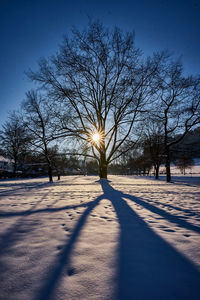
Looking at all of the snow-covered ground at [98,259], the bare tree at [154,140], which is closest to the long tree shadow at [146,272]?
the snow-covered ground at [98,259]

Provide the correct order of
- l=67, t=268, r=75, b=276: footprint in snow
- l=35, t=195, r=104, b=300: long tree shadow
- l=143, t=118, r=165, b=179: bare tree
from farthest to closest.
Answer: l=143, t=118, r=165, b=179: bare tree → l=67, t=268, r=75, b=276: footprint in snow → l=35, t=195, r=104, b=300: long tree shadow

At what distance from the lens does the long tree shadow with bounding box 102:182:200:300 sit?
106 centimetres

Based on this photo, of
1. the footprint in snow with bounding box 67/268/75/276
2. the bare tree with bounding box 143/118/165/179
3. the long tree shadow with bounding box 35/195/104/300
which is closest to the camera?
the long tree shadow with bounding box 35/195/104/300

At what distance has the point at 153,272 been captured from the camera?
1.29 metres

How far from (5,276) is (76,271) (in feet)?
1.99

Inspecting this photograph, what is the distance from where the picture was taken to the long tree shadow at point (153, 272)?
106cm

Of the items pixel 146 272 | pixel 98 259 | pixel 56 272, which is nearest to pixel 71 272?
pixel 56 272

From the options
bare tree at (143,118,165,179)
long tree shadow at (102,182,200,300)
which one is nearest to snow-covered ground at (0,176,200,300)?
long tree shadow at (102,182,200,300)

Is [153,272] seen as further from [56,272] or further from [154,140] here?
[154,140]

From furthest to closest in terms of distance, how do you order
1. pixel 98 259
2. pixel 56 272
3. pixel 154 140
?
pixel 154 140
pixel 98 259
pixel 56 272

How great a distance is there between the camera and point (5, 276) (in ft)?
3.96

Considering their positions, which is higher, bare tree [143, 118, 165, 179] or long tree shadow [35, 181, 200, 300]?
bare tree [143, 118, 165, 179]

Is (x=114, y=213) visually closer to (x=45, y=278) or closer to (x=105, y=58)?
(x=45, y=278)

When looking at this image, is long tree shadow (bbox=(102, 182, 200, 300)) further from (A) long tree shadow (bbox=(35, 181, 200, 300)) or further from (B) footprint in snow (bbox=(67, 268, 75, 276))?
(B) footprint in snow (bbox=(67, 268, 75, 276))
